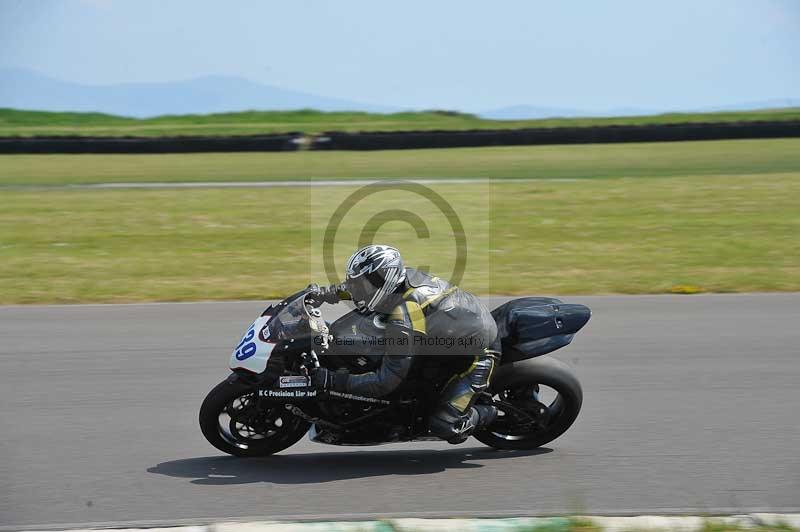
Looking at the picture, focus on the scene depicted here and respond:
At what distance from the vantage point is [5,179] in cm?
2608

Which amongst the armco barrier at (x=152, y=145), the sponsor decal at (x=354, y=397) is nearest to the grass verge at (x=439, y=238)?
the sponsor decal at (x=354, y=397)

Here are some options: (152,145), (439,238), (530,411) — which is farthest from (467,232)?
(152,145)

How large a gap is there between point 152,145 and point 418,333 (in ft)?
98.2

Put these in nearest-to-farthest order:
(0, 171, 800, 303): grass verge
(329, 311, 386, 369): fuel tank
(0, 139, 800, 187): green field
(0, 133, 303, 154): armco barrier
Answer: (329, 311, 386, 369): fuel tank, (0, 171, 800, 303): grass verge, (0, 139, 800, 187): green field, (0, 133, 303, 154): armco barrier

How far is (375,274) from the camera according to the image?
5.30 metres

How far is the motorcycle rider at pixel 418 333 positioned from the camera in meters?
5.32

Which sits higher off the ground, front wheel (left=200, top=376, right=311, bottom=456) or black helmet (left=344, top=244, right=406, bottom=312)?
black helmet (left=344, top=244, right=406, bottom=312)

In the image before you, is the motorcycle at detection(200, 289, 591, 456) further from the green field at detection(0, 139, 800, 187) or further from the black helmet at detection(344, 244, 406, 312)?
the green field at detection(0, 139, 800, 187)

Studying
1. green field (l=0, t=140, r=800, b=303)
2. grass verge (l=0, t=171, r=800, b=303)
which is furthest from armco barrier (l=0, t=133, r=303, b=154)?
grass verge (l=0, t=171, r=800, b=303)

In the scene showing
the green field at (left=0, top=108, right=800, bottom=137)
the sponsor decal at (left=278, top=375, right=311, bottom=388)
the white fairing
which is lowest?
the sponsor decal at (left=278, top=375, right=311, bottom=388)

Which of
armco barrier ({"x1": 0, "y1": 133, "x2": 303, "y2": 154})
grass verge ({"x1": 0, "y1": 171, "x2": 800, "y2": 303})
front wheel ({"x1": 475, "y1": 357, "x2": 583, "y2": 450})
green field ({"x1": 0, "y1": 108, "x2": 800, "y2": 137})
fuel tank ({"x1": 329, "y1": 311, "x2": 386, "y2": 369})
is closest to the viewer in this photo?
fuel tank ({"x1": 329, "y1": 311, "x2": 386, "y2": 369})

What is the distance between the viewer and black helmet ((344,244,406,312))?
5301 millimetres

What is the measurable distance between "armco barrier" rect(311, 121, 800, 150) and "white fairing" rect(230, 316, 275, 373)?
27614 millimetres

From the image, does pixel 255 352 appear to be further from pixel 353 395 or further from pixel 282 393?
pixel 353 395
